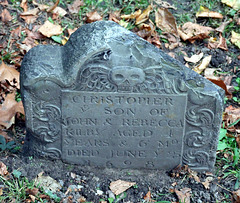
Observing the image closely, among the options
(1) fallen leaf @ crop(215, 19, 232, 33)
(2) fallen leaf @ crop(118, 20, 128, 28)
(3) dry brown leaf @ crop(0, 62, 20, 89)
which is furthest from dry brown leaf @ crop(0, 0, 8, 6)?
(1) fallen leaf @ crop(215, 19, 232, 33)

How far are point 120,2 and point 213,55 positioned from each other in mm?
1365

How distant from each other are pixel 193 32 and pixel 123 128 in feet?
7.50

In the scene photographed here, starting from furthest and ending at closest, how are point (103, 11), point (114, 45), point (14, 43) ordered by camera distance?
point (103, 11) < point (14, 43) < point (114, 45)

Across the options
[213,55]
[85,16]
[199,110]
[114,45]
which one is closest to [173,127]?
[199,110]

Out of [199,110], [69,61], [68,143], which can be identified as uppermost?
[69,61]

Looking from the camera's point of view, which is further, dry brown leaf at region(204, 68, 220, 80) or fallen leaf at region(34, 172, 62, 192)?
dry brown leaf at region(204, 68, 220, 80)

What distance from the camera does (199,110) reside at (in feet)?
12.5

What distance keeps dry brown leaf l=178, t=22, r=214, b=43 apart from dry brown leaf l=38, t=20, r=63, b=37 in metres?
1.48

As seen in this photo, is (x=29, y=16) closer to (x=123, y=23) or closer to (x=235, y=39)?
(x=123, y=23)

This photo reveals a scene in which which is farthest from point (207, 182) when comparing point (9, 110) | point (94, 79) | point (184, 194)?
point (9, 110)

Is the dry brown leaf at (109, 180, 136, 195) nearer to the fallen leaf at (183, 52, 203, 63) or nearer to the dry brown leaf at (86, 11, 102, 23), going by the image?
the fallen leaf at (183, 52, 203, 63)

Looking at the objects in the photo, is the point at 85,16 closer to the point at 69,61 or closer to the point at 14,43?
the point at 14,43

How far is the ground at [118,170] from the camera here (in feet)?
12.5

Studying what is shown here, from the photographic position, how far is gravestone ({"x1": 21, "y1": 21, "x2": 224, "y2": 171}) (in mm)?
3596
